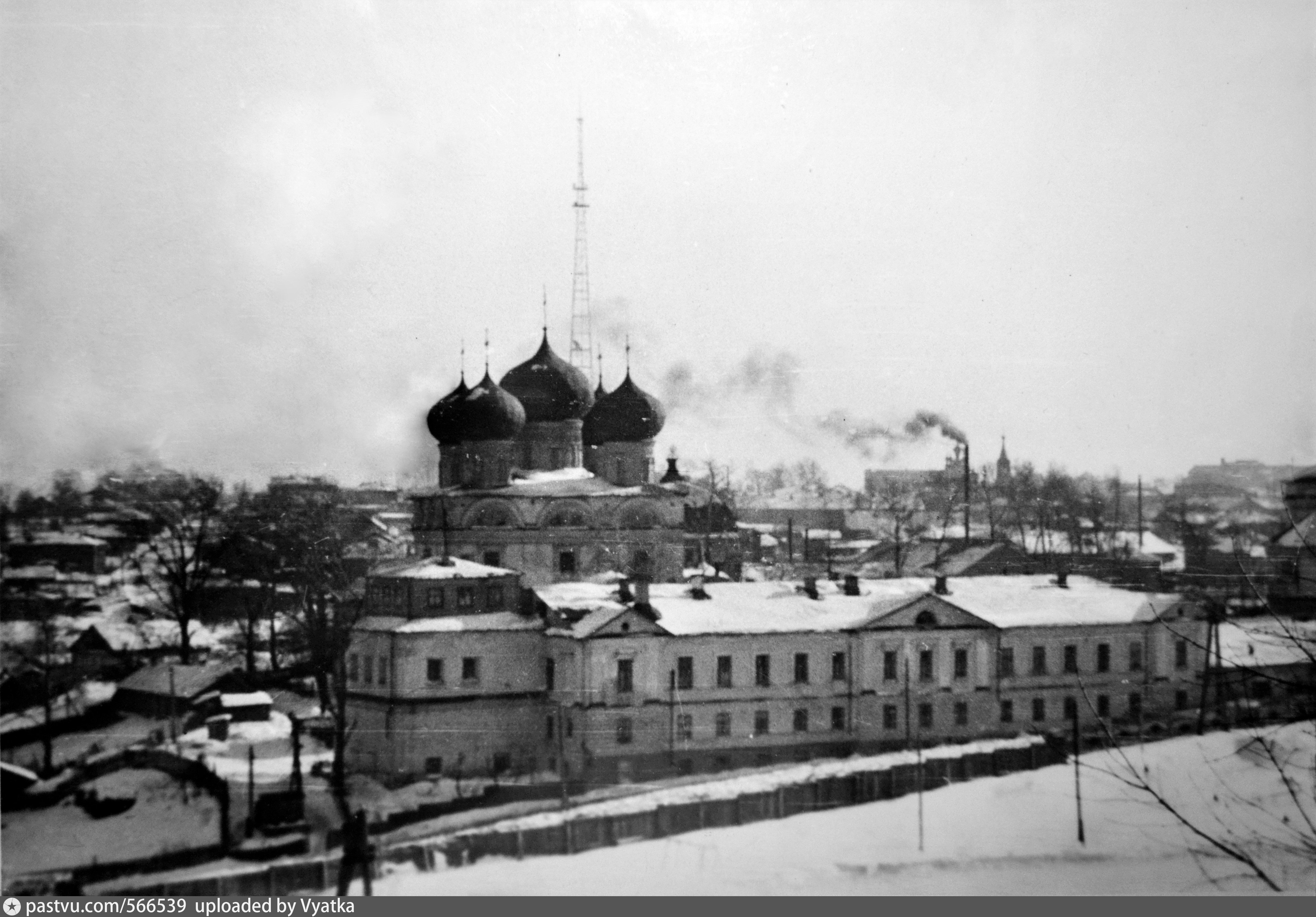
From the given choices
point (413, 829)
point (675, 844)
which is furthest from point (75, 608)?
point (675, 844)

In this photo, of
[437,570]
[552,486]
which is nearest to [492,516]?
[552,486]

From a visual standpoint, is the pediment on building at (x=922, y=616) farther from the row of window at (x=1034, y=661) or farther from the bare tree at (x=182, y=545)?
the bare tree at (x=182, y=545)

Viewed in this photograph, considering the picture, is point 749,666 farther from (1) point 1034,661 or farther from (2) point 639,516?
(1) point 1034,661

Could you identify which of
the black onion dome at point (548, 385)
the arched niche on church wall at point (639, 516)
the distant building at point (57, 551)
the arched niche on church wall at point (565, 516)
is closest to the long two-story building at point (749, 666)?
the arched niche on church wall at point (639, 516)

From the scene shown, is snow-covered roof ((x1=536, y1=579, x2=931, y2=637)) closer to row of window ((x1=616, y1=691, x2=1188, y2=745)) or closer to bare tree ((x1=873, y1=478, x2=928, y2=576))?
bare tree ((x1=873, y1=478, x2=928, y2=576))

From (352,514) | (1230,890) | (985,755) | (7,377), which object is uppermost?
(7,377)

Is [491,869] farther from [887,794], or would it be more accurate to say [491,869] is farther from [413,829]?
[887,794]
